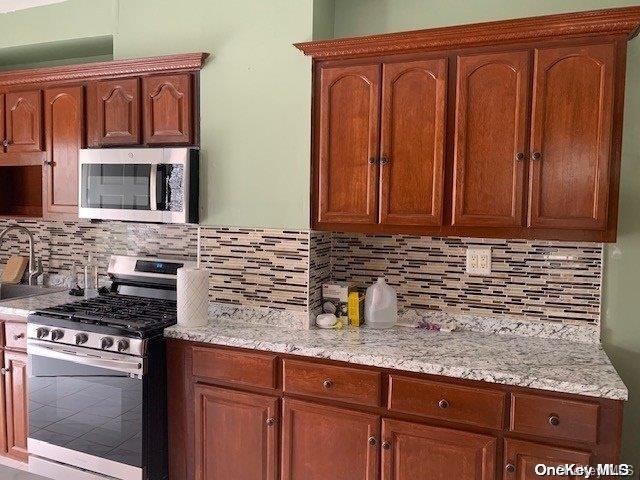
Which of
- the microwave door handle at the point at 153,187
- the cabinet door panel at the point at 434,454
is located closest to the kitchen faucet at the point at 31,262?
the microwave door handle at the point at 153,187

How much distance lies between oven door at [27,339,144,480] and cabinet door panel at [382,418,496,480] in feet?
3.78

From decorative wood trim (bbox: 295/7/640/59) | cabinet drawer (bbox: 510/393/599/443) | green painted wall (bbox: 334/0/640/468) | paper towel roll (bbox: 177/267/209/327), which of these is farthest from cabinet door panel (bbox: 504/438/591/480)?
decorative wood trim (bbox: 295/7/640/59)

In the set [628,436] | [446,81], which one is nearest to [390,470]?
[628,436]

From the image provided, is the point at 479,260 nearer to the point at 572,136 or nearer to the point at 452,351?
the point at 452,351

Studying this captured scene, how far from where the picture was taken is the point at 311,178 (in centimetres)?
246

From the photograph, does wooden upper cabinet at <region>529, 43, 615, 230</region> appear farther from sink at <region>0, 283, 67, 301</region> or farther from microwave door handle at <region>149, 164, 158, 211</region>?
sink at <region>0, 283, 67, 301</region>

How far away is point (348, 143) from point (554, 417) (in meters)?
1.41

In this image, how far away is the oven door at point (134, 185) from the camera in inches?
103

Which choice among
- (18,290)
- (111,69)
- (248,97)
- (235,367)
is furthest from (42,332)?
(248,97)

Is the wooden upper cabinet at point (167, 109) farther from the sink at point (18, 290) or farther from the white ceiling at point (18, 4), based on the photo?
the sink at point (18, 290)

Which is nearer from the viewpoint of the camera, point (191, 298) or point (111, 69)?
point (191, 298)

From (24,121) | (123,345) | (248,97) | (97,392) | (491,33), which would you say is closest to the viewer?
(491,33)

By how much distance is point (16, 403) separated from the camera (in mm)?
2744

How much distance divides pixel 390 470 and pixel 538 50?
180 centimetres
